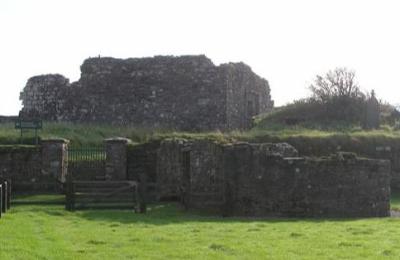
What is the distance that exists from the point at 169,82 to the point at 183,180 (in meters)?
11.8

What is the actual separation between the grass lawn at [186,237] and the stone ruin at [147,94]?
16.3m

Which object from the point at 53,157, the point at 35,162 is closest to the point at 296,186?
the point at 53,157

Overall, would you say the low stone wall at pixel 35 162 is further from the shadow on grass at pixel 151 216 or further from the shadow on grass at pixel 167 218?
the shadow on grass at pixel 167 218

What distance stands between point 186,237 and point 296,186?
7288 millimetres

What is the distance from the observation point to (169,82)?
38250 mm

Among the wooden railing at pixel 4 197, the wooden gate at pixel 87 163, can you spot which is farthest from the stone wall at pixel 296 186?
the wooden gate at pixel 87 163

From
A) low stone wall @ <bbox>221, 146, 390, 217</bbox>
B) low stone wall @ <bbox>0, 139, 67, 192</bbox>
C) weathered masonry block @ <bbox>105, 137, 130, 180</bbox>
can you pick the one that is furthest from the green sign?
low stone wall @ <bbox>221, 146, 390, 217</bbox>

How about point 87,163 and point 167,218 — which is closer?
point 167,218

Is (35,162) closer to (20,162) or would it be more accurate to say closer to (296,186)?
(20,162)

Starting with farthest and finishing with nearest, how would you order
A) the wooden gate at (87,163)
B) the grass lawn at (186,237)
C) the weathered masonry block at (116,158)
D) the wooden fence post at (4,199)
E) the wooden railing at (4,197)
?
the wooden gate at (87,163)
the weathered masonry block at (116,158)
the wooden fence post at (4,199)
the wooden railing at (4,197)
the grass lawn at (186,237)

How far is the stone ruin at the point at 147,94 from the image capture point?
37.7 meters

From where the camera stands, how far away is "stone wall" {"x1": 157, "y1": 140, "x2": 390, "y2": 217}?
73.5 ft

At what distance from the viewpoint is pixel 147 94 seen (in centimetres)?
3838

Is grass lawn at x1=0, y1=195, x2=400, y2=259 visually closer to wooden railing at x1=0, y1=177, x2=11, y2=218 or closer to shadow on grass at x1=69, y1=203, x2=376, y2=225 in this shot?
shadow on grass at x1=69, y1=203, x2=376, y2=225
